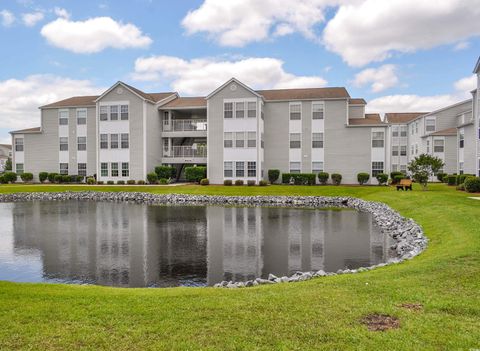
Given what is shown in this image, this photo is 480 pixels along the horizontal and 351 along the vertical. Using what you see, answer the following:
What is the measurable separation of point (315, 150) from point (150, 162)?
19.1m

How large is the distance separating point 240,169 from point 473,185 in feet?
73.8

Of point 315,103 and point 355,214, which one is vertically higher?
point 315,103

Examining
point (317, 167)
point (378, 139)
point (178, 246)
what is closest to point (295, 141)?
point (317, 167)

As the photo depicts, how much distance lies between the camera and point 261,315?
263 inches

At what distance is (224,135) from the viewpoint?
145ft

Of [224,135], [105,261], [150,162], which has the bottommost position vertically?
[105,261]

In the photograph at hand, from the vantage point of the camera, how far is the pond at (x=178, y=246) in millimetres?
12727

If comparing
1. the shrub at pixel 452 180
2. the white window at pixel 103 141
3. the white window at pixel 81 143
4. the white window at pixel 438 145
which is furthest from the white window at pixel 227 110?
the white window at pixel 438 145

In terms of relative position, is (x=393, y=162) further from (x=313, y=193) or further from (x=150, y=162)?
(x=150, y=162)

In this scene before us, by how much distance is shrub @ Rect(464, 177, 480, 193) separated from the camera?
96.2 ft

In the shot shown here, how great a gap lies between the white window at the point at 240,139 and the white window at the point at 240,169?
1.87 m

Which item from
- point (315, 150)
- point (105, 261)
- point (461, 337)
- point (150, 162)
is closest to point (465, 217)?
point (461, 337)

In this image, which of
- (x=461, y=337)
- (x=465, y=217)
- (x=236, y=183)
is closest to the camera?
(x=461, y=337)

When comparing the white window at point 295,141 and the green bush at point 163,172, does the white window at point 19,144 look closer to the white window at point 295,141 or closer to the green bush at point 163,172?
the green bush at point 163,172
